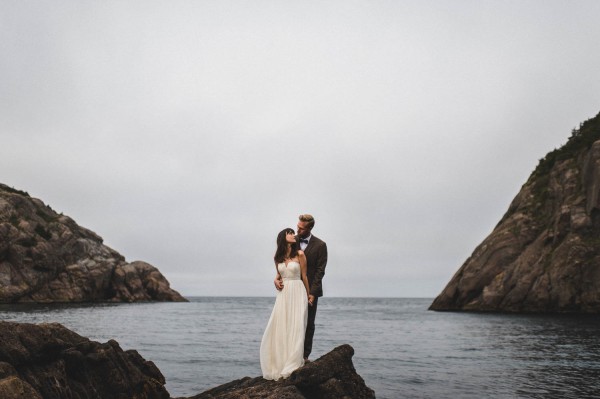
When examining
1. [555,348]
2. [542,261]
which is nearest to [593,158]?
[542,261]

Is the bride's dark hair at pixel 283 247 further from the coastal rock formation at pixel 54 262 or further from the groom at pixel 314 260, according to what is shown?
the coastal rock formation at pixel 54 262

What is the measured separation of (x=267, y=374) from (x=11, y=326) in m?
5.26

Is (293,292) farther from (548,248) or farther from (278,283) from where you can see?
(548,248)

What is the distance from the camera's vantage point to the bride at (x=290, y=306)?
31.0 feet

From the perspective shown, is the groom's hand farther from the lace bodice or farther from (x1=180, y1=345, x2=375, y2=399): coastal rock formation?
(x1=180, y1=345, x2=375, y2=399): coastal rock formation

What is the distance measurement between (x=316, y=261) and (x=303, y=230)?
30.3 inches

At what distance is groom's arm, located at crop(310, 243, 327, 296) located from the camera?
9.79m

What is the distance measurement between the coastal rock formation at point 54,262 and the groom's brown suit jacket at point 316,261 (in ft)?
272

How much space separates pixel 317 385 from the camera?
9180mm

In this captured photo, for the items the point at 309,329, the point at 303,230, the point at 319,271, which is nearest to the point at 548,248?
the point at 309,329

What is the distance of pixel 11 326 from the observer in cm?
923

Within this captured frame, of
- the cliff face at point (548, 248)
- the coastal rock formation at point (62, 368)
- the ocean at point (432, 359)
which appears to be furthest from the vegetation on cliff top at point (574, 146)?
the coastal rock formation at point (62, 368)

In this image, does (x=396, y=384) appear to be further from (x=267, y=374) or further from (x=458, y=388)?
(x=267, y=374)

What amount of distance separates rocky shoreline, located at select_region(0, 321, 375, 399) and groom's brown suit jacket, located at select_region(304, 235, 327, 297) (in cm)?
151
